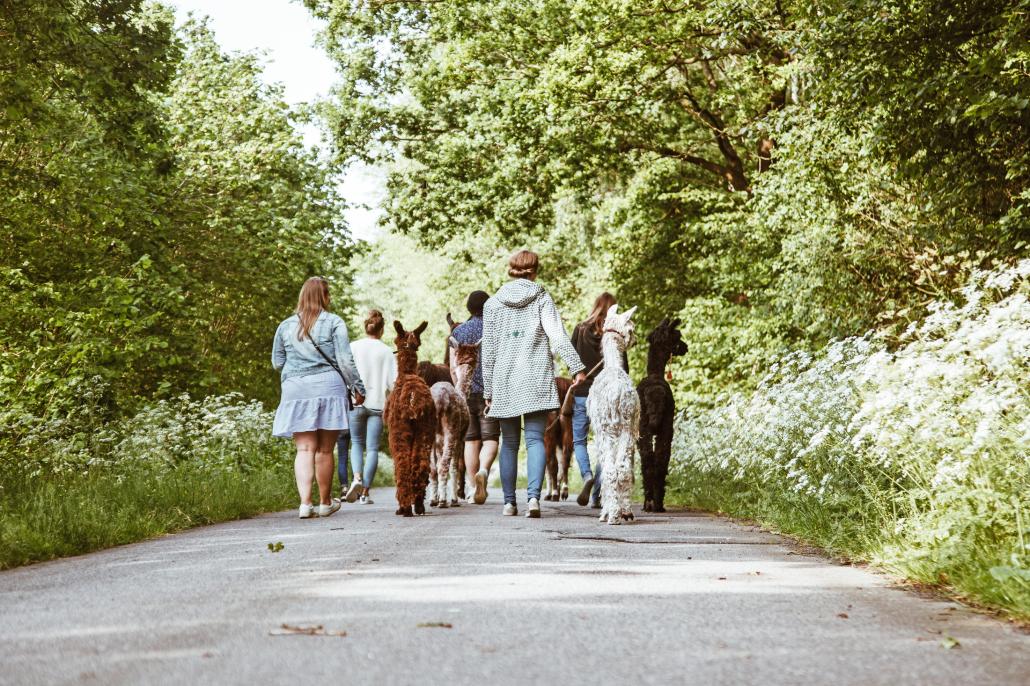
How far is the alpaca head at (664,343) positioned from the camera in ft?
37.3

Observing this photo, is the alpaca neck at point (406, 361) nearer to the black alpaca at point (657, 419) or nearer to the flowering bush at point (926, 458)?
the black alpaca at point (657, 419)

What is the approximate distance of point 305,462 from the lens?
10.8 metres

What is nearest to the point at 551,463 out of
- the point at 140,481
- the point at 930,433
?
the point at 140,481

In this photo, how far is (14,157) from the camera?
1784cm

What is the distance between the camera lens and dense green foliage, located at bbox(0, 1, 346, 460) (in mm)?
12234

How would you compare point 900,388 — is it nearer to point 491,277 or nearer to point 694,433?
point 694,433

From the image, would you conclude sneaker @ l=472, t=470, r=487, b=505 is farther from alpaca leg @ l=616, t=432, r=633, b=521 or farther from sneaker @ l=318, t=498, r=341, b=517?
alpaca leg @ l=616, t=432, r=633, b=521

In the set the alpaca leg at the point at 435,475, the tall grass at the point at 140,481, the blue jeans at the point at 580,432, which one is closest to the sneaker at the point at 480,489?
the alpaca leg at the point at 435,475

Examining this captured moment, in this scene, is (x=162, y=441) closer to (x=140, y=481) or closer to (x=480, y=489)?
(x=140, y=481)

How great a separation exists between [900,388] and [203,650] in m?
5.37

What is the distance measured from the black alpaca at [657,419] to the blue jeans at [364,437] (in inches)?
146

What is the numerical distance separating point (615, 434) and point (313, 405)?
9.54 ft

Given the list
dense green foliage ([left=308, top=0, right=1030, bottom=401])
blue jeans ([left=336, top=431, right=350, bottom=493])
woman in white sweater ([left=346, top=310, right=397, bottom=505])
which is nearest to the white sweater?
woman in white sweater ([left=346, top=310, right=397, bottom=505])

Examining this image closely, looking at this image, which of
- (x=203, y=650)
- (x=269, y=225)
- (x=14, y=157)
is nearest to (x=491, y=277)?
(x=269, y=225)
